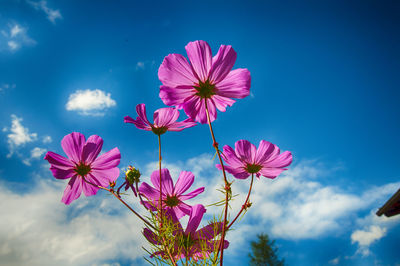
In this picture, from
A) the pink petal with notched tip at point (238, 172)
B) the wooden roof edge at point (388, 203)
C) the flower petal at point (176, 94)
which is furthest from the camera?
the wooden roof edge at point (388, 203)

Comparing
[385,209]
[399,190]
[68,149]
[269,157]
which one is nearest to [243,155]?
[269,157]

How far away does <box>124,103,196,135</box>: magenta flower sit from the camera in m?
0.56

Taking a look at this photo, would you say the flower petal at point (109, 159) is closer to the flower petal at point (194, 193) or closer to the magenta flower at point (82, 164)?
the magenta flower at point (82, 164)

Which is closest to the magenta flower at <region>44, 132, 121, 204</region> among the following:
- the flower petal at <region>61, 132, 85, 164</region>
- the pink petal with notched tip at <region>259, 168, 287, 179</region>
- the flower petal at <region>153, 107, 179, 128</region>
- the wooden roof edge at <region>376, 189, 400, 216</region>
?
the flower petal at <region>61, 132, 85, 164</region>

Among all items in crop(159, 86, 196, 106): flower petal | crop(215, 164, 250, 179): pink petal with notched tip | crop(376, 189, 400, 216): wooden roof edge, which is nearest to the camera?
crop(159, 86, 196, 106): flower petal

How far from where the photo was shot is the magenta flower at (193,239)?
0.53 meters

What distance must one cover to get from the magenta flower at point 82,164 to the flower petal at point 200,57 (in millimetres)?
243

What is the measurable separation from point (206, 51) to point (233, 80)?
0.08 meters

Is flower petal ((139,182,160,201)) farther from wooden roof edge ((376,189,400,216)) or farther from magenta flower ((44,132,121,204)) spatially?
wooden roof edge ((376,189,400,216))

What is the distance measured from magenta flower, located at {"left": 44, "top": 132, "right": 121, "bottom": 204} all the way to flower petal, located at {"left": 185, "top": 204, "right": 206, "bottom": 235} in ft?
0.63

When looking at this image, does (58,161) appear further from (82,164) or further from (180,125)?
(180,125)

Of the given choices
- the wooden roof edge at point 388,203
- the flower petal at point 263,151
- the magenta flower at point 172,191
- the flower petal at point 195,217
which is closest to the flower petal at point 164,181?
the magenta flower at point 172,191

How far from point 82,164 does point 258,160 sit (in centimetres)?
40

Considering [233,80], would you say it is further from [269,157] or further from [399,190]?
[399,190]
